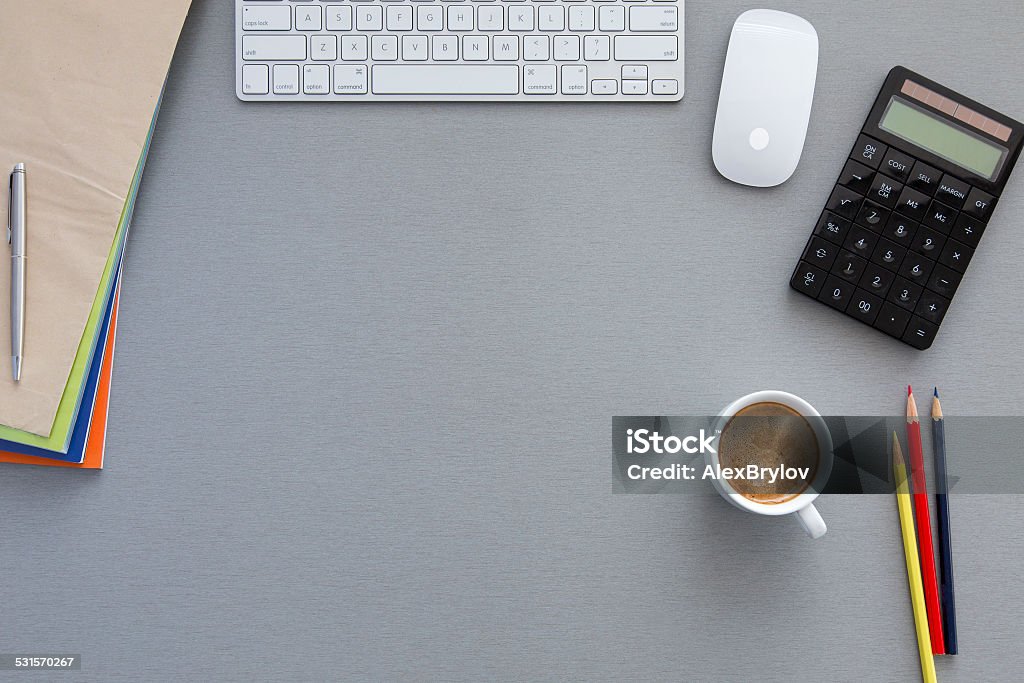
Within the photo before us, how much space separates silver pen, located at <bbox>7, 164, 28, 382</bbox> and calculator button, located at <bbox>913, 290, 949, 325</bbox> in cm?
75

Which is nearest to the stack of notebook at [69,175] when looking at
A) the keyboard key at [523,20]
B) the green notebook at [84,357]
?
the green notebook at [84,357]

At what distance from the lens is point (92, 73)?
631 mm

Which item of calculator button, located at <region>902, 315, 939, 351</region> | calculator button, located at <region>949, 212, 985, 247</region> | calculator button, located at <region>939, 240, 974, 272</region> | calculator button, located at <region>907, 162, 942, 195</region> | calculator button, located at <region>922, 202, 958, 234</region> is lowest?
calculator button, located at <region>902, 315, 939, 351</region>

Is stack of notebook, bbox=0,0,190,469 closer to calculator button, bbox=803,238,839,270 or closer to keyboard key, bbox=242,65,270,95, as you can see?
keyboard key, bbox=242,65,270,95

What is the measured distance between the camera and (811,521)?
566mm

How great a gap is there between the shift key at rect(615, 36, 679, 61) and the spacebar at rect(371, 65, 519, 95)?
3.7 inches

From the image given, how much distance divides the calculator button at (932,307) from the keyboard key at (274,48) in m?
0.57

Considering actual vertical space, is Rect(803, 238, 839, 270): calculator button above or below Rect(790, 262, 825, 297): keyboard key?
above

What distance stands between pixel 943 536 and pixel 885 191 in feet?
0.98

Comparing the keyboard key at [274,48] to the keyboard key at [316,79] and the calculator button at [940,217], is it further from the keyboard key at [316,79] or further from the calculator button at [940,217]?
the calculator button at [940,217]

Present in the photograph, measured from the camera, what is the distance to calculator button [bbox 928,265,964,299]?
640 millimetres

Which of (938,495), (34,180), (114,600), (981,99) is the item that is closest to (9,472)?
(114,600)

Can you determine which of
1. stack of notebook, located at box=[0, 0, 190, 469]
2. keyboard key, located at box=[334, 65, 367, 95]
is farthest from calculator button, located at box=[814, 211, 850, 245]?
stack of notebook, located at box=[0, 0, 190, 469]

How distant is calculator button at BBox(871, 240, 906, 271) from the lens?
64 centimetres
